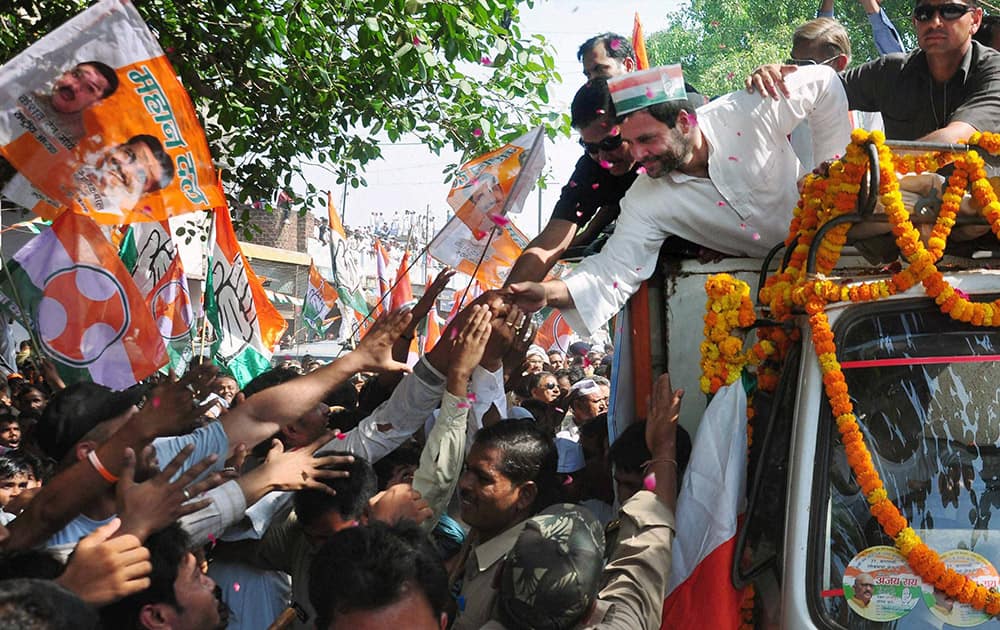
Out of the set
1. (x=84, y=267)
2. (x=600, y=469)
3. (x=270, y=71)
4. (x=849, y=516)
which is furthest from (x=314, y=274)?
(x=849, y=516)

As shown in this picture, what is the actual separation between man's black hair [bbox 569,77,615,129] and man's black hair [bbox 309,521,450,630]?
2225mm

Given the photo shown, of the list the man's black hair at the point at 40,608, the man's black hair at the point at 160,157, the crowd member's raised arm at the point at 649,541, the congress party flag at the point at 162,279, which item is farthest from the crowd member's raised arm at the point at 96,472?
the congress party flag at the point at 162,279

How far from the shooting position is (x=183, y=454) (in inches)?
110

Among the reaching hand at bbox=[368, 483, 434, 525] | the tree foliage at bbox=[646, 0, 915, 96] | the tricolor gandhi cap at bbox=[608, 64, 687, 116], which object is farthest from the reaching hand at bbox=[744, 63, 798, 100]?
the tree foliage at bbox=[646, 0, 915, 96]

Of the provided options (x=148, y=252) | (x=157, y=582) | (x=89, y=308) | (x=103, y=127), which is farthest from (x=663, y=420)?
(x=148, y=252)

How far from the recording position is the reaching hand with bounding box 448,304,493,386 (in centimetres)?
394

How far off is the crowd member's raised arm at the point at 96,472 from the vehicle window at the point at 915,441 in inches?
72.6

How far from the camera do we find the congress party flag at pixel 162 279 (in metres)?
7.83

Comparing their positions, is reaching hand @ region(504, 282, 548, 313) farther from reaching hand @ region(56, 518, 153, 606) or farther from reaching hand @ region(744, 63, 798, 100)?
reaching hand @ region(56, 518, 153, 606)

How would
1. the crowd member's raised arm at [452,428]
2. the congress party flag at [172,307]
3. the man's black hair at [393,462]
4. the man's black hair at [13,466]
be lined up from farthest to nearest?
the congress party flag at [172,307]
the man's black hair at [13,466]
the man's black hair at [393,462]
the crowd member's raised arm at [452,428]

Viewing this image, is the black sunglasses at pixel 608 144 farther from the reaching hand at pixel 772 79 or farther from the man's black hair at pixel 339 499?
the man's black hair at pixel 339 499

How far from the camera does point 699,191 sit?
3.79m

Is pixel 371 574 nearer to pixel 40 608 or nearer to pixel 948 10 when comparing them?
pixel 40 608

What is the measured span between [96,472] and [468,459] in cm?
126
